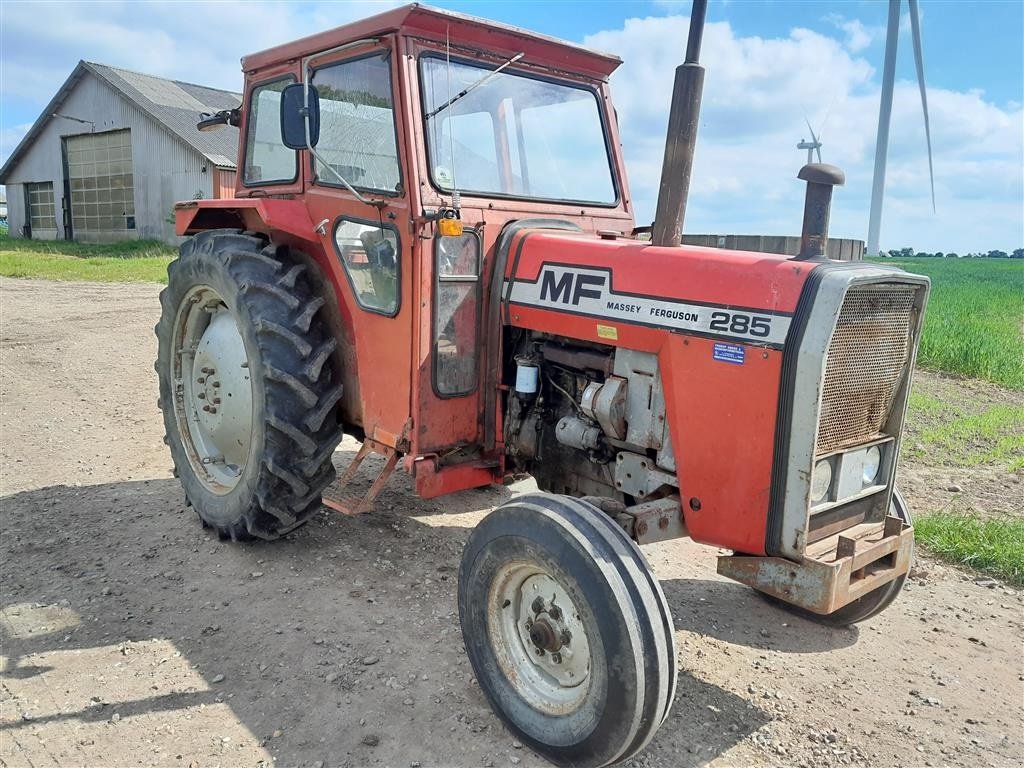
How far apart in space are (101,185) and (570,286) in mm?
27376

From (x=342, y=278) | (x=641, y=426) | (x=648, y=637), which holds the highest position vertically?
(x=342, y=278)

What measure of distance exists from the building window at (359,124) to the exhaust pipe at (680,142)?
117cm

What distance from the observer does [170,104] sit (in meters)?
25.0

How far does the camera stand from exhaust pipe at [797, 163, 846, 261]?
285 centimetres

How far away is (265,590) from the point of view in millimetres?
3969

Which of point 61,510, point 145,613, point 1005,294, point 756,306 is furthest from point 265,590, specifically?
point 1005,294

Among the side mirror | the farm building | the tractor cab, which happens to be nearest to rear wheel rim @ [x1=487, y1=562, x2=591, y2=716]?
the tractor cab

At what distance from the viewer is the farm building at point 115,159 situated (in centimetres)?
2317

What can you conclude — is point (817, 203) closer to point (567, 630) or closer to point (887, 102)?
point (567, 630)

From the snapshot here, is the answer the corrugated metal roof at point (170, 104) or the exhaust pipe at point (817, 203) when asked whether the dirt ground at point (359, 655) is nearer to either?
the exhaust pipe at point (817, 203)

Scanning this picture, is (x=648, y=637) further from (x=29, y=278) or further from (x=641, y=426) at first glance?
(x=29, y=278)

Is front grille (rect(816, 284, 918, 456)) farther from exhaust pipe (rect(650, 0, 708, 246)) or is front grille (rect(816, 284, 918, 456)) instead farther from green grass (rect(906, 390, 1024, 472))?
green grass (rect(906, 390, 1024, 472))

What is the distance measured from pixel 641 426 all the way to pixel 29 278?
17.3 m

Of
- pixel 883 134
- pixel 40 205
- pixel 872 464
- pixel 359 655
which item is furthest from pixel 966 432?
pixel 40 205
